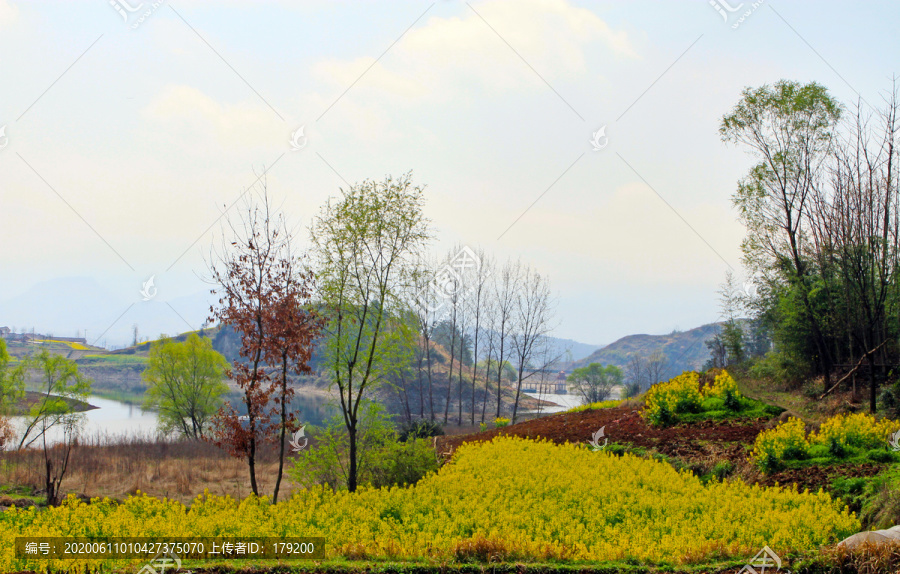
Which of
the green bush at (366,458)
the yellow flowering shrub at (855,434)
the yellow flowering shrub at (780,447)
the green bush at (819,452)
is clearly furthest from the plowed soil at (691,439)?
the green bush at (366,458)

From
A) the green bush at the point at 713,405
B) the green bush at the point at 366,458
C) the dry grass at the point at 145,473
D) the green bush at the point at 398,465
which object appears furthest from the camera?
the dry grass at the point at 145,473

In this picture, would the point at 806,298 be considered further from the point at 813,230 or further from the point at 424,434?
the point at 424,434

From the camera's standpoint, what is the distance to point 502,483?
403 inches

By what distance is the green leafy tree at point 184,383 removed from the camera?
39.1 metres

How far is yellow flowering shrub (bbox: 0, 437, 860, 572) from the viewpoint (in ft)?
21.2

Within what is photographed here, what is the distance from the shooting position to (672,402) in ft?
48.9

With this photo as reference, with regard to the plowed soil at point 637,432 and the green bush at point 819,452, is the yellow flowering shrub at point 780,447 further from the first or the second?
the plowed soil at point 637,432

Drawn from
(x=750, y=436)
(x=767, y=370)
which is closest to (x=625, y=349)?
(x=767, y=370)

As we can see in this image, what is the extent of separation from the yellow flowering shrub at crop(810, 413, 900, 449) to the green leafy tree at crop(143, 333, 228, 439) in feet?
121

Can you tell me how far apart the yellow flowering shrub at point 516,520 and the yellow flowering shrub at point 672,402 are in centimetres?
427

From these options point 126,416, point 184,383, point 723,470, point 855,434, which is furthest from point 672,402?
point 126,416

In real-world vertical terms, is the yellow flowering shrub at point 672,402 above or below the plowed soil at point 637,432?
above

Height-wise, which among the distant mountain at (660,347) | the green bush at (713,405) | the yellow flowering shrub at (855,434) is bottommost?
the yellow flowering shrub at (855,434)

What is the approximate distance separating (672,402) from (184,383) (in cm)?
3550
